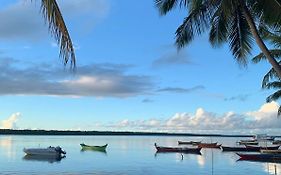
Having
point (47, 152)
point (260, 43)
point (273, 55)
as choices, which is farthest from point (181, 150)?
point (260, 43)

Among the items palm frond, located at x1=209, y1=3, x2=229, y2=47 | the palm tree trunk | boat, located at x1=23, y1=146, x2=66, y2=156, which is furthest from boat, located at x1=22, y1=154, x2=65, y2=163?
the palm tree trunk

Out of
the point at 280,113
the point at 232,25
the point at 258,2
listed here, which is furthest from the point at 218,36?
the point at 280,113

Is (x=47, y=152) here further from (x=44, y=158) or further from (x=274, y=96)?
(x=274, y=96)

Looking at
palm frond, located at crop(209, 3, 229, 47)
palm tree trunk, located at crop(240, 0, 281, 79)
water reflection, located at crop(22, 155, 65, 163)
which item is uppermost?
palm frond, located at crop(209, 3, 229, 47)

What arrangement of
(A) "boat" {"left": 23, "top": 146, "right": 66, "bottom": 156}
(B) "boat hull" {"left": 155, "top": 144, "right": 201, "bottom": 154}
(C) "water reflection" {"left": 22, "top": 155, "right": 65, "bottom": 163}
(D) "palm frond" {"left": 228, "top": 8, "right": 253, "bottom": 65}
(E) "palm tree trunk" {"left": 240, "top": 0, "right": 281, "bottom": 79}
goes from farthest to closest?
(B) "boat hull" {"left": 155, "top": 144, "right": 201, "bottom": 154}, (A) "boat" {"left": 23, "top": 146, "right": 66, "bottom": 156}, (C) "water reflection" {"left": 22, "top": 155, "right": 65, "bottom": 163}, (D) "palm frond" {"left": 228, "top": 8, "right": 253, "bottom": 65}, (E) "palm tree trunk" {"left": 240, "top": 0, "right": 281, "bottom": 79}

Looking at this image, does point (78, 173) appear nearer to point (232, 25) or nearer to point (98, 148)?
point (232, 25)

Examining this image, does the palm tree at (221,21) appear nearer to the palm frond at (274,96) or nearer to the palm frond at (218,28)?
the palm frond at (218,28)

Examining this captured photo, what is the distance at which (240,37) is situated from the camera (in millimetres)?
17188

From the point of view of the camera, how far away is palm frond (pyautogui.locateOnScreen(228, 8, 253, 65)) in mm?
17000


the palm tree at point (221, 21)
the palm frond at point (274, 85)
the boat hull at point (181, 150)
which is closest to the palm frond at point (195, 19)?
the palm tree at point (221, 21)

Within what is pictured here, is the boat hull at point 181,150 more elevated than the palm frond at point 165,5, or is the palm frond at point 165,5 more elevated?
the palm frond at point 165,5

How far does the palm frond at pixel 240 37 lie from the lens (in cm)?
1700

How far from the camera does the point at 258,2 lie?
15070mm

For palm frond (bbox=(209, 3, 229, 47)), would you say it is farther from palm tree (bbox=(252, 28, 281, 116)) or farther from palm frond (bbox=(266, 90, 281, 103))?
palm frond (bbox=(266, 90, 281, 103))
